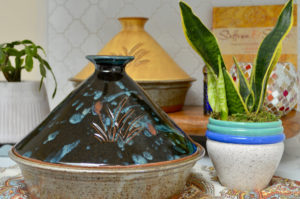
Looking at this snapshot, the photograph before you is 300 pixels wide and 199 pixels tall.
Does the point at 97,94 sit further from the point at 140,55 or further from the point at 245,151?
the point at 140,55

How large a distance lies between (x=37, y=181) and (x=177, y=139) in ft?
0.66

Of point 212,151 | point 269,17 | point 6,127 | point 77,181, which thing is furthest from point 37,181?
point 269,17

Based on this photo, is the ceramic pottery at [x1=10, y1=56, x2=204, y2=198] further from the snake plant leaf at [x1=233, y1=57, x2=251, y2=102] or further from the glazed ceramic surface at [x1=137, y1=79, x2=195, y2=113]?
the glazed ceramic surface at [x1=137, y1=79, x2=195, y2=113]

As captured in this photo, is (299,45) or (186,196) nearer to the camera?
(186,196)

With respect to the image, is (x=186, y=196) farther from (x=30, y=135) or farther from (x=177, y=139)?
(x=30, y=135)

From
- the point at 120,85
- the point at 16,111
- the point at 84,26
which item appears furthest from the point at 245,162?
the point at 84,26

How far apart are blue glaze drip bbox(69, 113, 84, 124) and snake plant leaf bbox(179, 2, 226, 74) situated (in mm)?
220

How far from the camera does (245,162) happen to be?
0.65 metres

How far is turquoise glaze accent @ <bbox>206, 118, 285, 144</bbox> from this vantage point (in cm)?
64

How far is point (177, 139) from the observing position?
576mm

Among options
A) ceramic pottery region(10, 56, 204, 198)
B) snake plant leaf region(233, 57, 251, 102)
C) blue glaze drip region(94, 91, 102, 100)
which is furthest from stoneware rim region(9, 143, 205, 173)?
snake plant leaf region(233, 57, 251, 102)

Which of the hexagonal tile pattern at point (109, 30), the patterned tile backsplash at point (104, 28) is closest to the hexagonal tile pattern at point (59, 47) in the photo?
the patterned tile backsplash at point (104, 28)

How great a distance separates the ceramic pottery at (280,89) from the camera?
Answer: 2.98ft

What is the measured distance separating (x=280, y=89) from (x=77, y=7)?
0.75 metres
